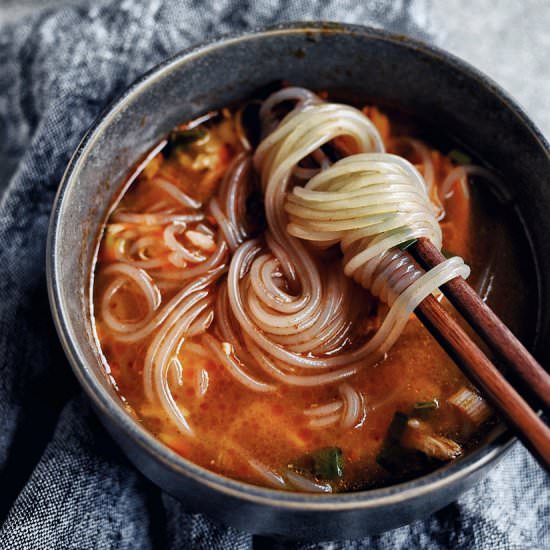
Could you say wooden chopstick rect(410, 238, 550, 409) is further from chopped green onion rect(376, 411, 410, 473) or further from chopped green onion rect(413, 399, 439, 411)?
chopped green onion rect(376, 411, 410, 473)

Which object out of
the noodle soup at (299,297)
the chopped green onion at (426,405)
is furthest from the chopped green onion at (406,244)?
the chopped green onion at (426,405)

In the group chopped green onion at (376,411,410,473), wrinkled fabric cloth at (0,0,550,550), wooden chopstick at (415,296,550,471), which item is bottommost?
wrinkled fabric cloth at (0,0,550,550)

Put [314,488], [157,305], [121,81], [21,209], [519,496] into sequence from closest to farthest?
[314,488], [157,305], [519,496], [21,209], [121,81]

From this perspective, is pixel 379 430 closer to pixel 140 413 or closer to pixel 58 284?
pixel 140 413

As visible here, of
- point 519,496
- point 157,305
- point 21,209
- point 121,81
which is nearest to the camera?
point 157,305

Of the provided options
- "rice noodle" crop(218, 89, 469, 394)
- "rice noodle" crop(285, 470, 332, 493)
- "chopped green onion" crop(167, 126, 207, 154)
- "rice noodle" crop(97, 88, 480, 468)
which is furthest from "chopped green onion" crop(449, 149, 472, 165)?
"rice noodle" crop(285, 470, 332, 493)

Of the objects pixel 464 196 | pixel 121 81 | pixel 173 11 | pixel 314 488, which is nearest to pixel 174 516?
pixel 314 488

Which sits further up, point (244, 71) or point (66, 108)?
point (244, 71)

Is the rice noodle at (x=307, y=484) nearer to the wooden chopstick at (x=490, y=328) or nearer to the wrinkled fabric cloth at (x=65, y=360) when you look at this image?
the wrinkled fabric cloth at (x=65, y=360)
